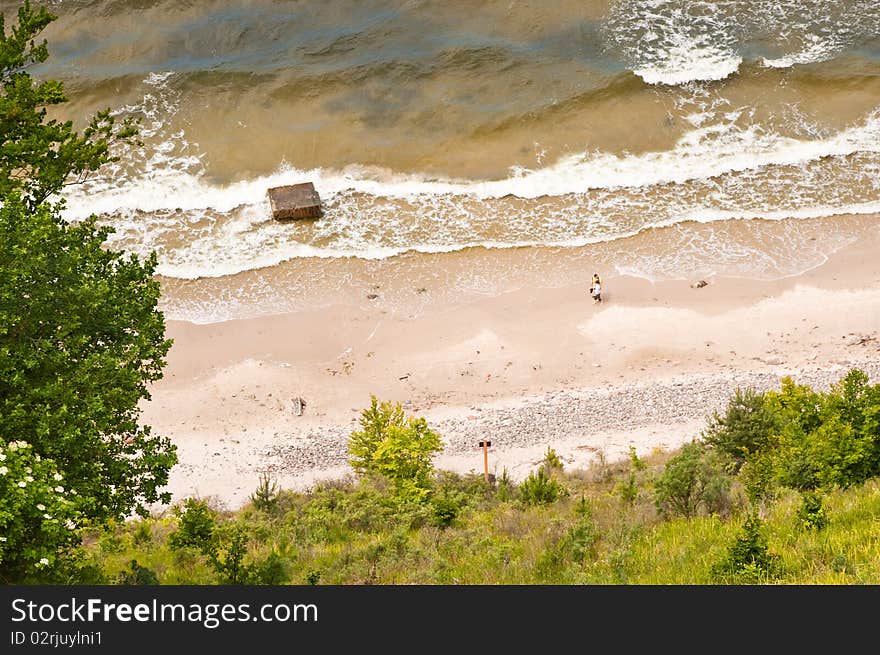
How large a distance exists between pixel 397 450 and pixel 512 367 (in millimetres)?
7209

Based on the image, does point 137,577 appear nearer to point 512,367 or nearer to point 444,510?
point 444,510

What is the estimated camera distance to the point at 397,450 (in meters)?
22.3

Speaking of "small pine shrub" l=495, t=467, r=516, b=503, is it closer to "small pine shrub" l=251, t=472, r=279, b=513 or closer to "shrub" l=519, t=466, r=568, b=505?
"shrub" l=519, t=466, r=568, b=505

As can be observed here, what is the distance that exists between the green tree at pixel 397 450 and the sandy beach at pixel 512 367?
195cm

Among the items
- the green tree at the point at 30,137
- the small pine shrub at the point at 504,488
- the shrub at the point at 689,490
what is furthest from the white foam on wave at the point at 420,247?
the shrub at the point at 689,490

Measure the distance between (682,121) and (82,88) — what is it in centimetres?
2783

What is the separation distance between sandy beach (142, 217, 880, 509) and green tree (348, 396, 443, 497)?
76.7 inches

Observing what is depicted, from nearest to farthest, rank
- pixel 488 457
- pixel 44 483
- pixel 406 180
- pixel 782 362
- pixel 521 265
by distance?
1. pixel 44 483
2. pixel 488 457
3. pixel 782 362
4. pixel 521 265
5. pixel 406 180

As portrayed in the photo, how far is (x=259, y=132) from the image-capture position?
3988cm

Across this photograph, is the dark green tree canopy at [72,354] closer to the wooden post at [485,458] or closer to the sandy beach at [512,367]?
the sandy beach at [512,367]

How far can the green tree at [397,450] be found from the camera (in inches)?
863
